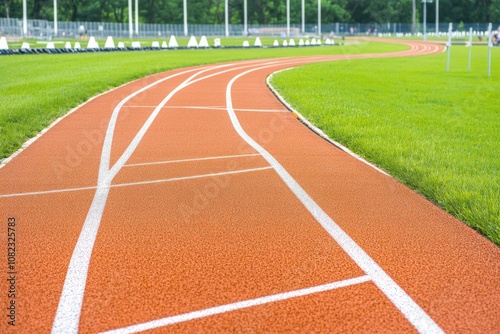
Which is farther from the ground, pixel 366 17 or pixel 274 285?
pixel 366 17

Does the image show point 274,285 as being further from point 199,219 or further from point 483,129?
point 483,129

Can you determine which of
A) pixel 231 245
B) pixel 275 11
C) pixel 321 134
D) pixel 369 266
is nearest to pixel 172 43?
pixel 321 134

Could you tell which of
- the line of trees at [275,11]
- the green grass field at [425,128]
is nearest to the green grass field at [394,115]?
the green grass field at [425,128]

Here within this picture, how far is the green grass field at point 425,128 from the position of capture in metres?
8.08

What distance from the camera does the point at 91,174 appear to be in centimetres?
933

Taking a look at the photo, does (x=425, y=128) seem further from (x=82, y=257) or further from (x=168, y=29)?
(x=168, y=29)

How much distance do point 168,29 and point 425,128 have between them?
256 feet

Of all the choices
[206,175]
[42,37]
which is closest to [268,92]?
A: [206,175]

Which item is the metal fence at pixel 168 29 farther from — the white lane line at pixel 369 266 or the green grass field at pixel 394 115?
the white lane line at pixel 369 266

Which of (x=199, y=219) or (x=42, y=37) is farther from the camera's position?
(x=42, y=37)

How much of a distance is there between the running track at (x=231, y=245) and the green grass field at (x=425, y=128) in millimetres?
377

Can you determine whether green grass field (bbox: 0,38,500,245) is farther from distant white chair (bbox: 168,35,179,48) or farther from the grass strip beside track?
distant white chair (bbox: 168,35,179,48)

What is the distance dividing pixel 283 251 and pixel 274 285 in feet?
2.76

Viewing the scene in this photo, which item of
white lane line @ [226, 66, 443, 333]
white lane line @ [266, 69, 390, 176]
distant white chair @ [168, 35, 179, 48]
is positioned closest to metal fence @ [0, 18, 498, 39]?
distant white chair @ [168, 35, 179, 48]
